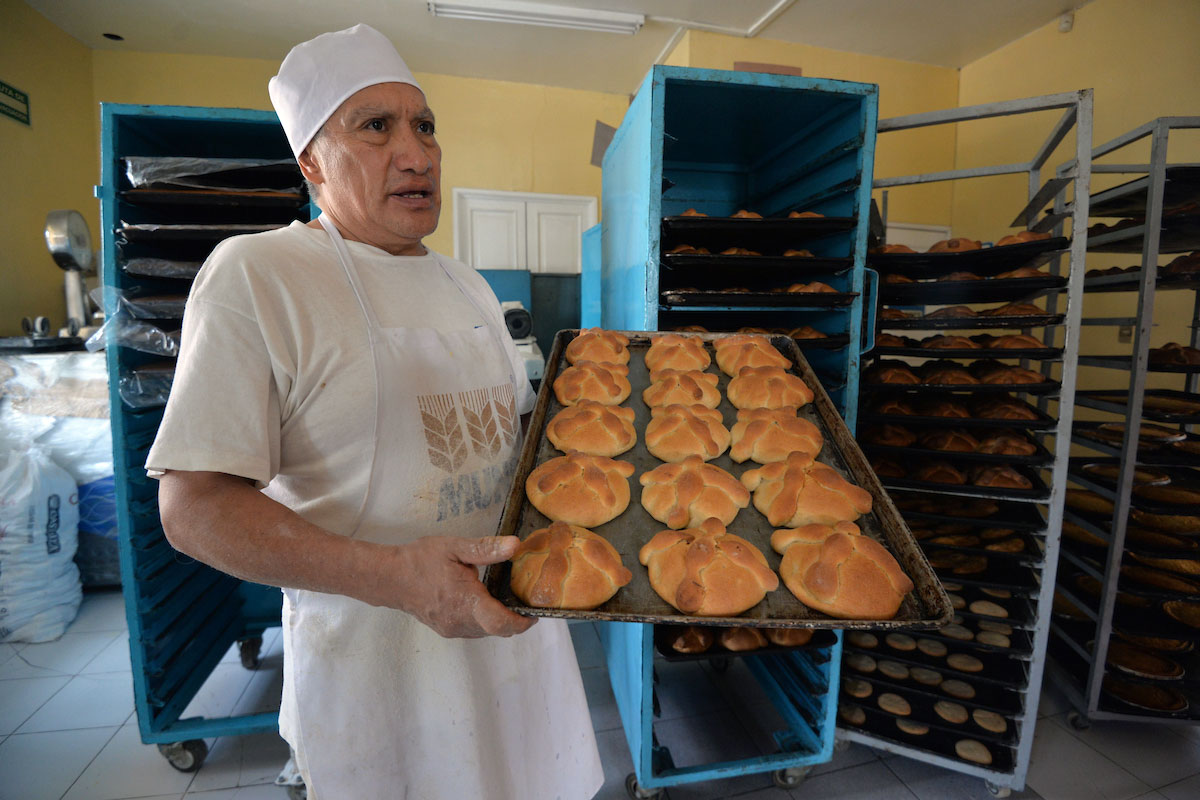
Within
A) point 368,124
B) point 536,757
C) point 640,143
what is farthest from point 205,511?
point 640,143

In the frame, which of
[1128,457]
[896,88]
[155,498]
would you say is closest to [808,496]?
[1128,457]

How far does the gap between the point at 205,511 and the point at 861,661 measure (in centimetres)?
230

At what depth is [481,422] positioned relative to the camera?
114 cm

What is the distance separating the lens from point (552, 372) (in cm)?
138

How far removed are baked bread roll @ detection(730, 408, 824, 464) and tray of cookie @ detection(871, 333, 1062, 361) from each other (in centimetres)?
87

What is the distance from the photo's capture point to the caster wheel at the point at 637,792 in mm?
1856

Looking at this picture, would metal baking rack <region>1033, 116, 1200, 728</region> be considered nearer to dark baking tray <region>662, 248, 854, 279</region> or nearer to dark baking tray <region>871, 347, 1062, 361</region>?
dark baking tray <region>871, 347, 1062, 361</region>

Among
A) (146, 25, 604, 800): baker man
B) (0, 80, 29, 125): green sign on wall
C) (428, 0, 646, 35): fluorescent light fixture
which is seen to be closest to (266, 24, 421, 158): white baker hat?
(146, 25, 604, 800): baker man

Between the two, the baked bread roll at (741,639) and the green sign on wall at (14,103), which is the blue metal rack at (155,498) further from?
the green sign on wall at (14,103)

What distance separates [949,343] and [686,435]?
4.20 feet

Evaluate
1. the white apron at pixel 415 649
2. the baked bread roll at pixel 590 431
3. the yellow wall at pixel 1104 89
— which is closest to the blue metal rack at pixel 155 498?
the white apron at pixel 415 649

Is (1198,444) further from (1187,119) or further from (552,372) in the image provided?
(552,372)

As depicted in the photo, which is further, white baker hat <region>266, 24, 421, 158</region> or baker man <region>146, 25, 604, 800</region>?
white baker hat <region>266, 24, 421, 158</region>

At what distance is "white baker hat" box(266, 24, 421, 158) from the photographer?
102cm
